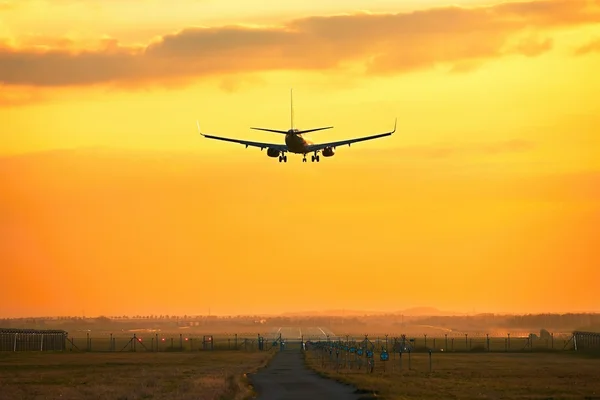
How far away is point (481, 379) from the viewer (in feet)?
273

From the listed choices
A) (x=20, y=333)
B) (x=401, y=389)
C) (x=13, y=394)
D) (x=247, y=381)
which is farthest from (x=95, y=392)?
(x=20, y=333)

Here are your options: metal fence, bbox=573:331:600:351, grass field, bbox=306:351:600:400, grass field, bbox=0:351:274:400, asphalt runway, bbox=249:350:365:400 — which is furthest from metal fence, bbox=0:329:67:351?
metal fence, bbox=573:331:600:351

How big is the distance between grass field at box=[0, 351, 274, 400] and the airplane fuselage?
1820cm

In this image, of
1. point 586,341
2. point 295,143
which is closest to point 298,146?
point 295,143

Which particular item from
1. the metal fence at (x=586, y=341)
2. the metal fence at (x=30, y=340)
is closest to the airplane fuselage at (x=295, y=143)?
the metal fence at (x=586, y=341)

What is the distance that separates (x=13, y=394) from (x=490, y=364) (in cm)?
5437

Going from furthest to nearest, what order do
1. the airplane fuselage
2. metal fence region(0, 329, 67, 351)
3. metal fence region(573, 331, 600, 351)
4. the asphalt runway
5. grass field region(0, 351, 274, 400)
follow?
1. metal fence region(0, 329, 67, 351)
2. metal fence region(573, 331, 600, 351)
3. the airplane fuselage
4. grass field region(0, 351, 274, 400)
5. the asphalt runway

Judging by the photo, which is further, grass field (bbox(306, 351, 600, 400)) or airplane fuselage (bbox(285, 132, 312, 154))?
airplane fuselage (bbox(285, 132, 312, 154))

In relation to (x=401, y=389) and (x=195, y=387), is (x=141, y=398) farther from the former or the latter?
(x=401, y=389)

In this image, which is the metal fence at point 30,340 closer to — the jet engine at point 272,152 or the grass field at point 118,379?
the grass field at point 118,379

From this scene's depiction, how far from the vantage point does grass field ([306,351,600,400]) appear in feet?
217

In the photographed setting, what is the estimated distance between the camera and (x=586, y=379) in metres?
81.8

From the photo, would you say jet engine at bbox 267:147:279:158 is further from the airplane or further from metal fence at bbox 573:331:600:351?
metal fence at bbox 573:331:600:351

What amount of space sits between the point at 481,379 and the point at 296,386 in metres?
17.3
